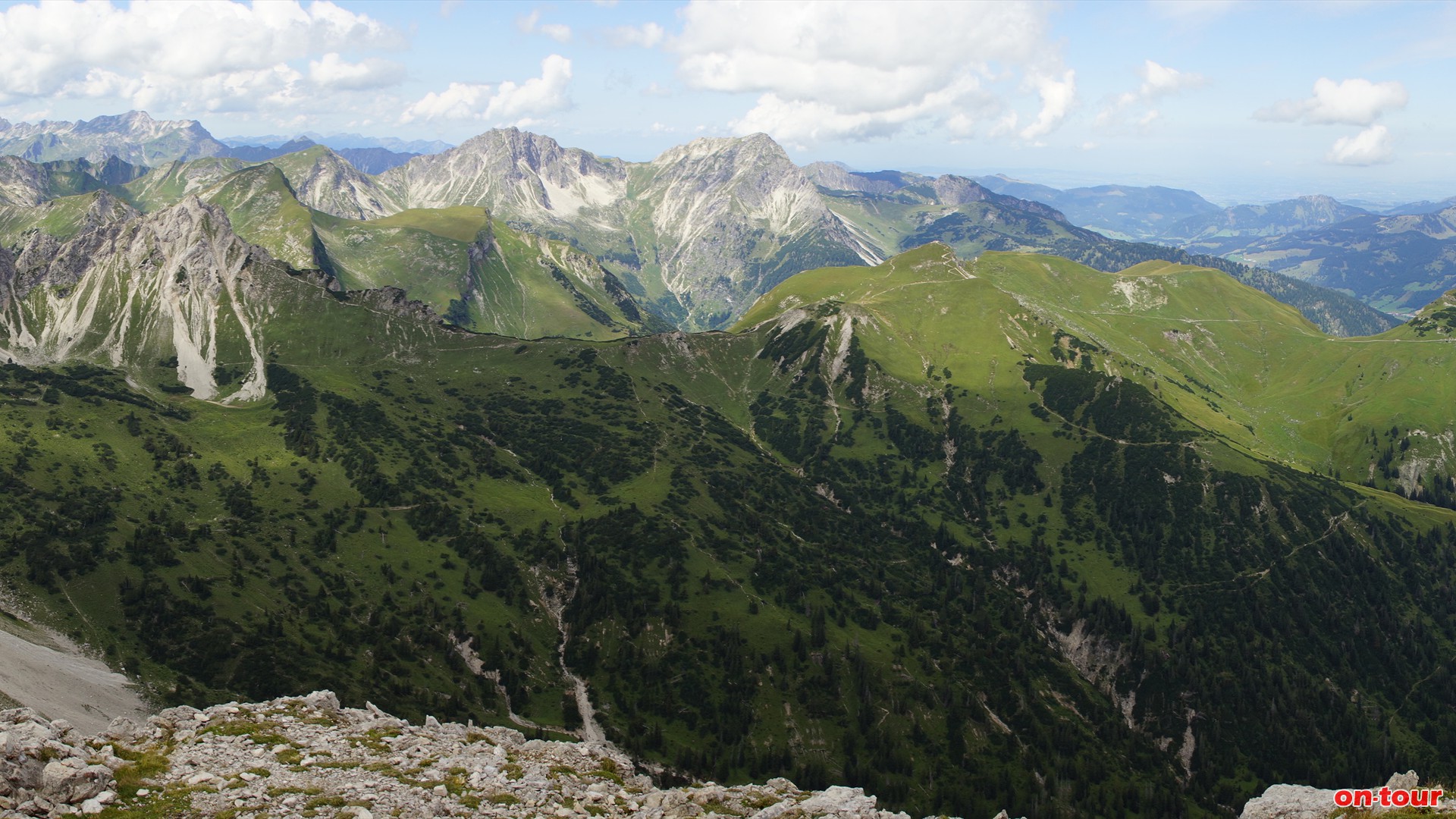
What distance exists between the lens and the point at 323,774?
2569 inches

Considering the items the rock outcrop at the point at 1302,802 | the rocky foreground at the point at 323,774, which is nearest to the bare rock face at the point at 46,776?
the rocky foreground at the point at 323,774

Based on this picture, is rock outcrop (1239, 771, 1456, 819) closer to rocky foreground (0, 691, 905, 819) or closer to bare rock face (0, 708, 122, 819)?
rocky foreground (0, 691, 905, 819)

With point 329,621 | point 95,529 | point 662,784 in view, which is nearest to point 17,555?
point 95,529

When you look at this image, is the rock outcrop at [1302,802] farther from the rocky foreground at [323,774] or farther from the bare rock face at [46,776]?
the bare rock face at [46,776]

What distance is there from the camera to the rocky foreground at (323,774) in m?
53.2

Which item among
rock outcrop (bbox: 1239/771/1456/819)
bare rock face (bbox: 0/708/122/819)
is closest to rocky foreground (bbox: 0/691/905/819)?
bare rock face (bbox: 0/708/122/819)

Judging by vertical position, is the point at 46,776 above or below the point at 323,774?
above

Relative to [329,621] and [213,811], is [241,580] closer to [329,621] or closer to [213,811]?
[329,621]

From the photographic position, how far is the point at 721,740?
19438 centimetres

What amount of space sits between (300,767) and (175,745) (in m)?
10.7

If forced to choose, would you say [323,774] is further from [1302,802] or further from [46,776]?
[1302,802]

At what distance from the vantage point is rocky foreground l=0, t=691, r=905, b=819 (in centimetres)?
5322

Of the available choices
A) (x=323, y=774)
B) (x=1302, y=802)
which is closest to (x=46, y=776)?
(x=323, y=774)

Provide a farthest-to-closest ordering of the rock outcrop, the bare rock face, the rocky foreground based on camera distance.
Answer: the rock outcrop → the rocky foreground → the bare rock face
